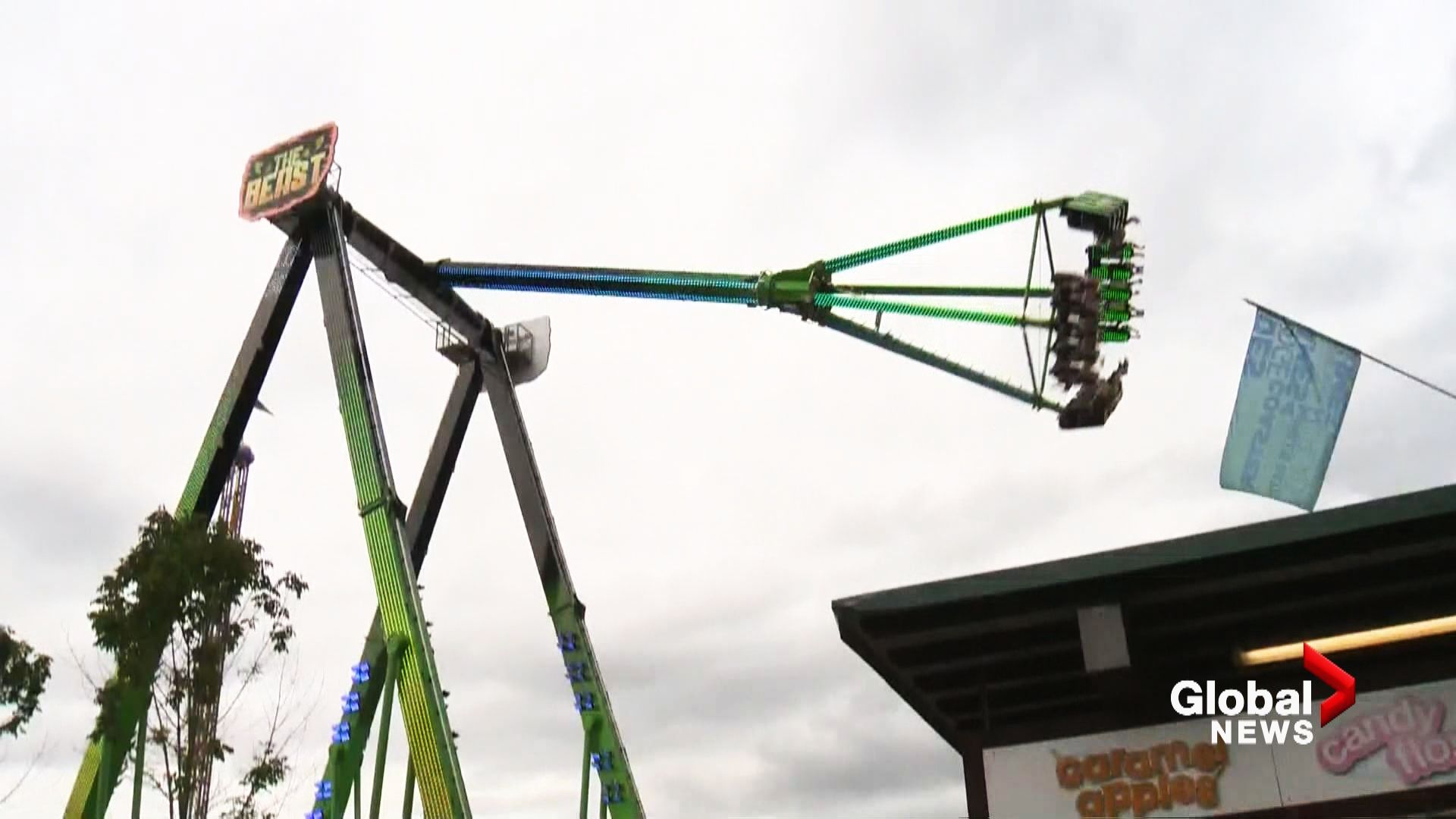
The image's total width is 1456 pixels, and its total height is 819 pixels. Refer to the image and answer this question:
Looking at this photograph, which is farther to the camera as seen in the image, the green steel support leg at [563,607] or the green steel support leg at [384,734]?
the green steel support leg at [563,607]

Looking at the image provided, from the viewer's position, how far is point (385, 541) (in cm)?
3000

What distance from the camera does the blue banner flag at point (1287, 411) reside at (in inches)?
555

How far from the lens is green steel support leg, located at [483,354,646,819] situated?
3591 centimetres

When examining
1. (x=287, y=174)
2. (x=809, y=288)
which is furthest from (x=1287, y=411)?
(x=287, y=174)

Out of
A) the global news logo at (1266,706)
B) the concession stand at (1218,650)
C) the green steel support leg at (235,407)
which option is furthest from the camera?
the green steel support leg at (235,407)

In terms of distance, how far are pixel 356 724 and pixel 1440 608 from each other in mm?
26242

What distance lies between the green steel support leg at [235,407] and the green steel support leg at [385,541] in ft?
4.04

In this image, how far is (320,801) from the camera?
28031 mm

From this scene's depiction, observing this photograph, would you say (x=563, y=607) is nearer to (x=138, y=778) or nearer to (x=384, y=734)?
(x=384, y=734)

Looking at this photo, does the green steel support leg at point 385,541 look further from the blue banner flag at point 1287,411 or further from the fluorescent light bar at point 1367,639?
the fluorescent light bar at point 1367,639

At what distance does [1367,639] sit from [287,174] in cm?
3301

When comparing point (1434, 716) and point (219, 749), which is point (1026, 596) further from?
point (219, 749)

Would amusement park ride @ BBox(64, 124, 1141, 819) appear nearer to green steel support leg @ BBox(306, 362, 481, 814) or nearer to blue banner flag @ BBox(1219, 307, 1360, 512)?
green steel support leg @ BBox(306, 362, 481, 814)

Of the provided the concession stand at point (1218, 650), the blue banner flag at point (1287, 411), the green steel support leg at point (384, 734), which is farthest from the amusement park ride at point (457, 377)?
the concession stand at point (1218, 650)
